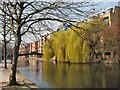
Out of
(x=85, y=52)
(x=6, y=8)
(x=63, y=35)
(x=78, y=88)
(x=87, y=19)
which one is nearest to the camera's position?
(x=87, y=19)

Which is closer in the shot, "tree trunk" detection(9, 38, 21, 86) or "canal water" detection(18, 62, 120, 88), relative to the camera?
"tree trunk" detection(9, 38, 21, 86)

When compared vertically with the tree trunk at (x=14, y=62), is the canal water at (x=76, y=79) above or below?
below

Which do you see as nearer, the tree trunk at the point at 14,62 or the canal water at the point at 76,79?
the tree trunk at the point at 14,62

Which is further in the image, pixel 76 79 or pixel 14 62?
pixel 76 79

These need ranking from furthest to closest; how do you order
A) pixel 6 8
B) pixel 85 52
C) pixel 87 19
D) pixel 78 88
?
1. pixel 85 52
2. pixel 78 88
3. pixel 6 8
4. pixel 87 19

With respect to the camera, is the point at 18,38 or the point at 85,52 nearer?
the point at 18,38

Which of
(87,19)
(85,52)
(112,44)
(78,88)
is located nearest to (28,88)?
(78,88)

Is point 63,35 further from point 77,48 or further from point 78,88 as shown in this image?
point 78,88

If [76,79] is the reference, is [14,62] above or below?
above

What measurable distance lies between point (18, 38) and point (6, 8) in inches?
68.0

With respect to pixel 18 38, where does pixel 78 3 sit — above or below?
above

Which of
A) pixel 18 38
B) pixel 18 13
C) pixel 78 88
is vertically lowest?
pixel 78 88

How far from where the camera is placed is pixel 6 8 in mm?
13516

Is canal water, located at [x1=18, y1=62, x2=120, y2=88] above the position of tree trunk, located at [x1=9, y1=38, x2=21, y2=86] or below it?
below
